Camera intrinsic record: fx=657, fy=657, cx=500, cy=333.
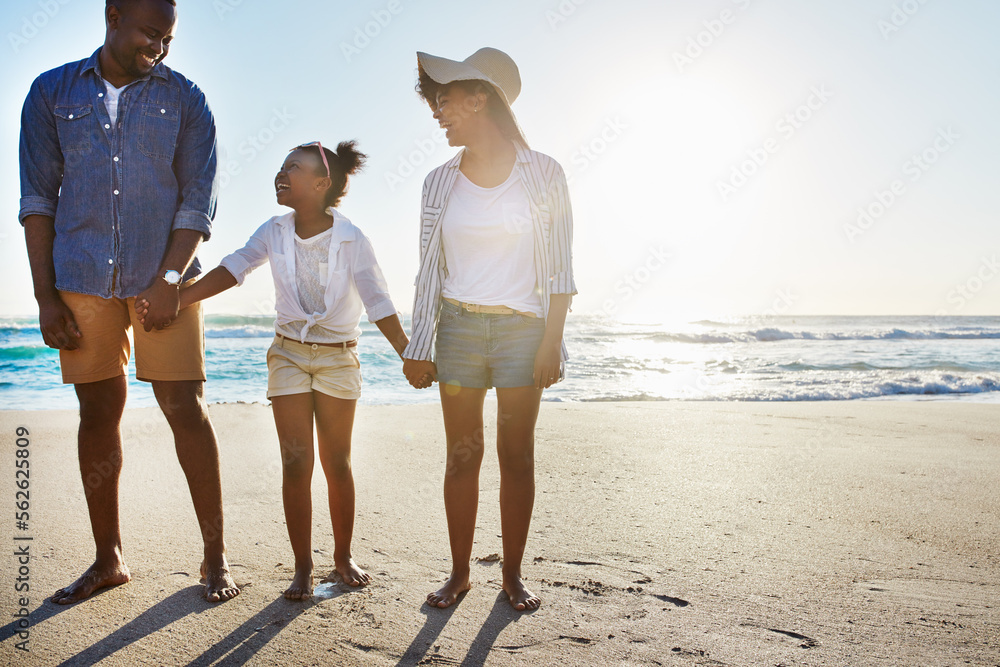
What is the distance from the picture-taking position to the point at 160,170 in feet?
→ 7.91

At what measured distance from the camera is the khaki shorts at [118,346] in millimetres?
2330

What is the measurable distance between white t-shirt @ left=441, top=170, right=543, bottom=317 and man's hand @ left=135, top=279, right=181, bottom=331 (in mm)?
1002

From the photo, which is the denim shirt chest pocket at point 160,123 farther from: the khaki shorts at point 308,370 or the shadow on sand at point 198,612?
the shadow on sand at point 198,612

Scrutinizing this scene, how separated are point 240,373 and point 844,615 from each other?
11.7 m

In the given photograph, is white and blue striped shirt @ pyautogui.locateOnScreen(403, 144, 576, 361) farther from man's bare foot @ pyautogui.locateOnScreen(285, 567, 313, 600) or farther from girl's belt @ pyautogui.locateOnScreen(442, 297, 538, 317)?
man's bare foot @ pyautogui.locateOnScreen(285, 567, 313, 600)

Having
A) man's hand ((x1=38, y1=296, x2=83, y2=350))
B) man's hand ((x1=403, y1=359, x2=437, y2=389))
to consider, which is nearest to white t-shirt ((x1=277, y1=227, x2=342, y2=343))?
man's hand ((x1=403, y1=359, x2=437, y2=389))

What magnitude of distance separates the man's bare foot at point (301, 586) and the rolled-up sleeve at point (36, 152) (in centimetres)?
158

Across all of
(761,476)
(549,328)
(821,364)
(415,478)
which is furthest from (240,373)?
(821,364)

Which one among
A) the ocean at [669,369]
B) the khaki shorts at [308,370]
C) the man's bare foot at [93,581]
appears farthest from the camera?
the ocean at [669,369]

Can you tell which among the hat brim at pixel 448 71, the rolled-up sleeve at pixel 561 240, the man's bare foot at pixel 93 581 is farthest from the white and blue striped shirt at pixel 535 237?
the man's bare foot at pixel 93 581

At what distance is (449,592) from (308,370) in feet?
3.14

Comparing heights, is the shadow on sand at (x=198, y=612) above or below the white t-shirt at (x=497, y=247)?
below

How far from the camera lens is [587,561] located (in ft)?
8.96

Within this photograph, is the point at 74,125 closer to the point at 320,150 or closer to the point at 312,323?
the point at 320,150
